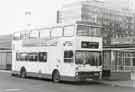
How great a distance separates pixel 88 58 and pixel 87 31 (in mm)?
1895

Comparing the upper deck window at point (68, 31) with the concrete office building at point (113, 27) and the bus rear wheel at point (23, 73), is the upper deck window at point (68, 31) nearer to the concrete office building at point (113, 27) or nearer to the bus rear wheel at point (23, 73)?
the concrete office building at point (113, 27)

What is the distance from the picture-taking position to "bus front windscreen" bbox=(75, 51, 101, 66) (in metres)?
Answer: 21.5

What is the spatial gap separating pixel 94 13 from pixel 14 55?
2220 inches

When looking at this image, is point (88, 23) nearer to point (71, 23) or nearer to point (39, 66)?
point (71, 23)

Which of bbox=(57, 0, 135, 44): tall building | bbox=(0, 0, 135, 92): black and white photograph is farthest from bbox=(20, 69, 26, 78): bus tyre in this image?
bbox=(57, 0, 135, 44): tall building

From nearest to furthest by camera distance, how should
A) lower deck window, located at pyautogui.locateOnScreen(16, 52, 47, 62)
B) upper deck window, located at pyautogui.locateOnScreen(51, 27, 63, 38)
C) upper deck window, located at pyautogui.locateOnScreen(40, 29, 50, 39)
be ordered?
upper deck window, located at pyautogui.locateOnScreen(51, 27, 63, 38), upper deck window, located at pyautogui.locateOnScreen(40, 29, 50, 39), lower deck window, located at pyautogui.locateOnScreen(16, 52, 47, 62)

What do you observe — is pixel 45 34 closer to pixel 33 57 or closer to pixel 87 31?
pixel 33 57

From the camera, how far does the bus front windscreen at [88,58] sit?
847 inches

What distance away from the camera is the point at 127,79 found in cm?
2577

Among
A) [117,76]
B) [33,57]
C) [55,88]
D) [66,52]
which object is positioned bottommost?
[55,88]

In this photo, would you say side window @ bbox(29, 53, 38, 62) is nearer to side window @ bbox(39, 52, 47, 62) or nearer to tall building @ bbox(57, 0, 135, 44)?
side window @ bbox(39, 52, 47, 62)

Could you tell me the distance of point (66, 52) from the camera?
22.3m

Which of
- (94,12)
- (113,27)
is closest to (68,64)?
(113,27)

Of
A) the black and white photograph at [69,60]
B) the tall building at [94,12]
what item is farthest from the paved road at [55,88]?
the tall building at [94,12]
